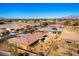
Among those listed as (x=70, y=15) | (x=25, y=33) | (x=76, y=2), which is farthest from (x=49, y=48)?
(x=76, y=2)

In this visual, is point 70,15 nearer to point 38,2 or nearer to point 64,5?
point 64,5

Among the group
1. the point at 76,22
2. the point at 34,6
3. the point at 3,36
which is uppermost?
the point at 34,6

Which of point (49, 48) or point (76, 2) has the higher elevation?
point (76, 2)

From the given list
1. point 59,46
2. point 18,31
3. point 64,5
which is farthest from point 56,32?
point 18,31

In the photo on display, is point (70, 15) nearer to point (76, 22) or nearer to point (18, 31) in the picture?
point (76, 22)

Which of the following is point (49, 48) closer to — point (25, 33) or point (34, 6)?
point (25, 33)

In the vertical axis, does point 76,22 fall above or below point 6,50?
above

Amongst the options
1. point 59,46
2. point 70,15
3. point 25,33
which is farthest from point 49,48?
point 70,15

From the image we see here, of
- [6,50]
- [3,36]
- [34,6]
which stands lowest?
[6,50]
